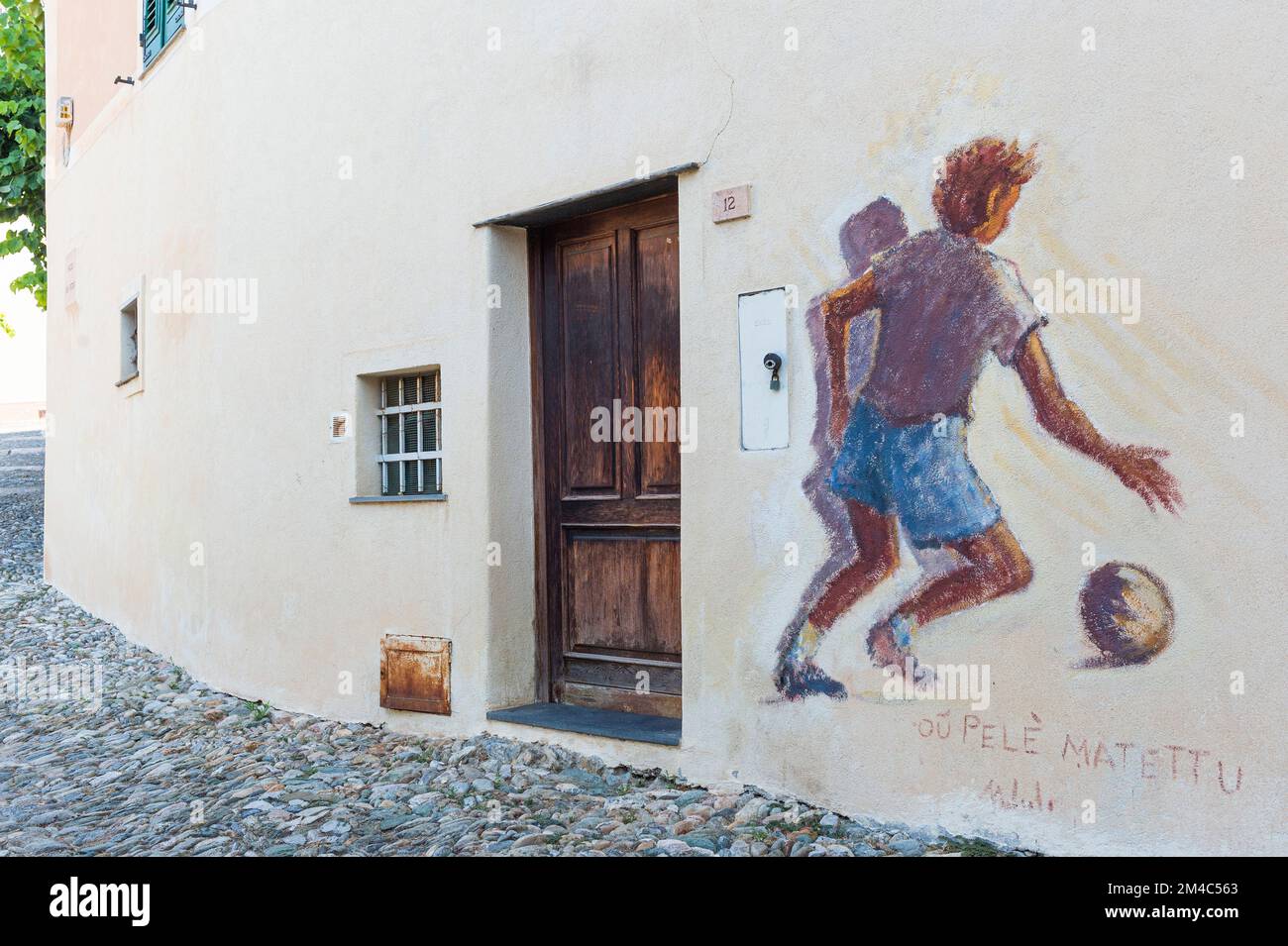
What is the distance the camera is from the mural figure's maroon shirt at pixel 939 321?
13.5 ft

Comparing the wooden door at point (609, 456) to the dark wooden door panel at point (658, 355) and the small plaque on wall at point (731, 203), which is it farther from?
the small plaque on wall at point (731, 203)

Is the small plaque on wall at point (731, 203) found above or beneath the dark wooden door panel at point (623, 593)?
above

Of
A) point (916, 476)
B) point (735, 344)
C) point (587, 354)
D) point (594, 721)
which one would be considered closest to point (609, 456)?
point (587, 354)

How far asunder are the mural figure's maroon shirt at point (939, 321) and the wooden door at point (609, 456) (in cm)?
121

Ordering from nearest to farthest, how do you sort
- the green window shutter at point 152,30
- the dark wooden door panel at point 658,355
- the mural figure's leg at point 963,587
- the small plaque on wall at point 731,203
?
1. the mural figure's leg at point 963,587
2. the small plaque on wall at point 731,203
3. the dark wooden door panel at point 658,355
4. the green window shutter at point 152,30

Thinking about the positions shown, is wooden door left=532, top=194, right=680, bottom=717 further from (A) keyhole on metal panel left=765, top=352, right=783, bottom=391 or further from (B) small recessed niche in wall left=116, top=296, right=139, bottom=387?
(B) small recessed niche in wall left=116, top=296, right=139, bottom=387

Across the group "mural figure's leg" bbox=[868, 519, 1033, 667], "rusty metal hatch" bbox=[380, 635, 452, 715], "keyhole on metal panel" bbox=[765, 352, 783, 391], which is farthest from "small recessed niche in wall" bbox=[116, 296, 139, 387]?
"mural figure's leg" bbox=[868, 519, 1033, 667]

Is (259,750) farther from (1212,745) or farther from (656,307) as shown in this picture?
(1212,745)

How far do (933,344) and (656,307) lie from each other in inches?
59.7

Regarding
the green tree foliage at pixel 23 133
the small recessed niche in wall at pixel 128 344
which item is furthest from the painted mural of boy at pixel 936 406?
the green tree foliage at pixel 23 133

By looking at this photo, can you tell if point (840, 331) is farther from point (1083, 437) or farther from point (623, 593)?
point (623, 593)

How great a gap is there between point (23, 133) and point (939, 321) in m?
13.3

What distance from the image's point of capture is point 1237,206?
142 inches
